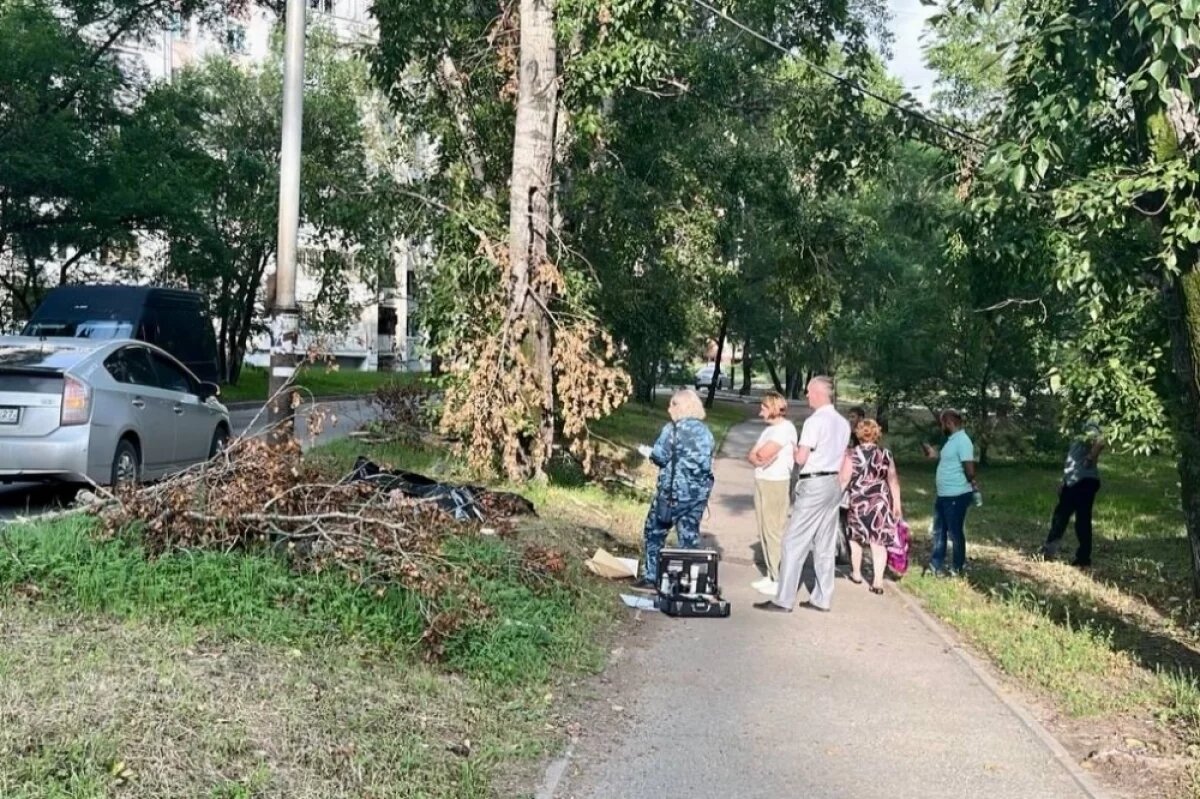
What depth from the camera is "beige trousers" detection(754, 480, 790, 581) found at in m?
9.61

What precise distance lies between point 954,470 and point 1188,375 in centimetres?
307

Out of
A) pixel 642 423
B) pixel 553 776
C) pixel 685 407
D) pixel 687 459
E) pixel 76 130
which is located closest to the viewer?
pixel 553 776

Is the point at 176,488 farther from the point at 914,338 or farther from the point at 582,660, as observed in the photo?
the point at 914,338

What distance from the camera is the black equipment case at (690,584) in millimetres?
8320

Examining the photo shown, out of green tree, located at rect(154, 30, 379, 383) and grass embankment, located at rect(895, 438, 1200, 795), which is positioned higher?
green tree, located at rect(154, 30, 379, 383)

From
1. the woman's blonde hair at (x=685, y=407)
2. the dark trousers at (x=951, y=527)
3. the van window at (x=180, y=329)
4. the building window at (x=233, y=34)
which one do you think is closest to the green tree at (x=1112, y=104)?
the woman's blonde hair at (x=685, y=407)

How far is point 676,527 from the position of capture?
357 inches

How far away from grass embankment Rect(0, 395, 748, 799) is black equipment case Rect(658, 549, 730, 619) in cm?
76

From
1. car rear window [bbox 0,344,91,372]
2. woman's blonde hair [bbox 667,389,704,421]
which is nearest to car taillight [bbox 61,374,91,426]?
car rear window [bbox 0,344,91,372]

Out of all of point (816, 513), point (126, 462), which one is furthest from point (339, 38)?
point (816, 513)

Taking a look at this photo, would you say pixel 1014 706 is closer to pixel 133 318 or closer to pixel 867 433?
pixel 867 433

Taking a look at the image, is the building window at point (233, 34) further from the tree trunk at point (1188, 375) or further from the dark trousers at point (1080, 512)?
the tree trunk at point (1188, 375)

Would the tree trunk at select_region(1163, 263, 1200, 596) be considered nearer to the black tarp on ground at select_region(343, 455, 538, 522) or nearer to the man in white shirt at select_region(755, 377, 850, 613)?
the man in white shirt at select_region(755, 377, 850, 613)

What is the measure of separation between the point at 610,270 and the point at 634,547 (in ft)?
29.4
